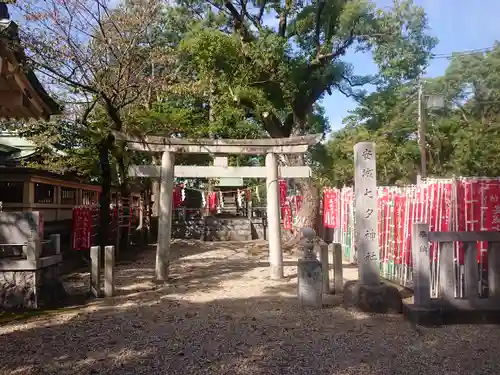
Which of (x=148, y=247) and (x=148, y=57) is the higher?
(x=148, y=57)

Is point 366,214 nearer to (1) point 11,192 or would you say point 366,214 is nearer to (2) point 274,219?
(2) point 274,219

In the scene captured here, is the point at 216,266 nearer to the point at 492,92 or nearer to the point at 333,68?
the point at 333,68

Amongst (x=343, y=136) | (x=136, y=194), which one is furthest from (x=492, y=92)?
(x=136, y=194)

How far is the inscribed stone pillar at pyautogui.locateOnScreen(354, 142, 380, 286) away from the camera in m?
7.40

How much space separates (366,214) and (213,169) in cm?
448

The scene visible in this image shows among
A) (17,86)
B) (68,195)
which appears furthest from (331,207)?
(17,86)

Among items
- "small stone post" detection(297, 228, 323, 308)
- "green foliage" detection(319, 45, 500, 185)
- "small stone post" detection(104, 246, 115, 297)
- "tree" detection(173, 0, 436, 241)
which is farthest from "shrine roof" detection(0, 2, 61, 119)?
"green foliage" detection(319, 45, 500, 185)

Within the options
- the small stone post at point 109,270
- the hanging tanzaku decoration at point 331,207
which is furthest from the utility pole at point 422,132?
the small stone post at point 109,270

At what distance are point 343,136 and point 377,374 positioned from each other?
2627 centimetres

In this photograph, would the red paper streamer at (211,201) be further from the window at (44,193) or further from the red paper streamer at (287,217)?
the window at (44,193)

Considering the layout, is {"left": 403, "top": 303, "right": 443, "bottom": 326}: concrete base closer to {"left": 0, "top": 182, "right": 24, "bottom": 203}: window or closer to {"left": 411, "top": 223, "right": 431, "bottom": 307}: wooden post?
{"left": 411, "top": 223, "right": 431, "bottom": 307}: wooden post

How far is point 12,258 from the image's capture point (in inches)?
300

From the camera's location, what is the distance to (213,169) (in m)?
11.0

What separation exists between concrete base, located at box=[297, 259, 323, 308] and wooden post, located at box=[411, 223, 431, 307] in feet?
5.51
